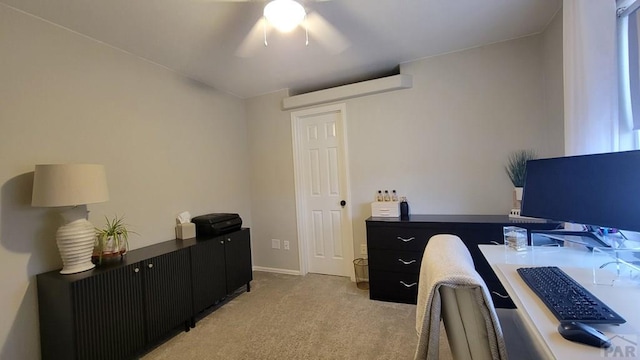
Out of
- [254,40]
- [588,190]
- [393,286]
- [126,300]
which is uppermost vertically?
[254,40]

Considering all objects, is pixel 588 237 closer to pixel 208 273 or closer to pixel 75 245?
pixel 208 273

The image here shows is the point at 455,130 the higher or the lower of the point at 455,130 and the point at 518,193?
the higher

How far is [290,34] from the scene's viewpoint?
220 cm

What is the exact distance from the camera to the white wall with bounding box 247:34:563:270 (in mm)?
2523

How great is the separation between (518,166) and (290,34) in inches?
94.4

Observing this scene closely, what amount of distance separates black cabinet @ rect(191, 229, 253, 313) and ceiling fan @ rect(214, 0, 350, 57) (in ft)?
6.11

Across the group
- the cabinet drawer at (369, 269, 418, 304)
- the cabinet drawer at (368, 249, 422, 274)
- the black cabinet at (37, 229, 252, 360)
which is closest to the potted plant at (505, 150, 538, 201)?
the cabinet drawer at (368, 249, 422, 274)

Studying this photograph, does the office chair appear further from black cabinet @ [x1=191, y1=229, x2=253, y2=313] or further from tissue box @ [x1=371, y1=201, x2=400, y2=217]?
black cabinet @ [x1=191, y1=229, x2=253, y2=313]

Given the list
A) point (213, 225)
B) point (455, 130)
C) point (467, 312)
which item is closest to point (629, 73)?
point (455, 130)

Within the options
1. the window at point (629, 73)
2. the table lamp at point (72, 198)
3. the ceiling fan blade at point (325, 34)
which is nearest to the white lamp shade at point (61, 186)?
the table lamp at point (72, 198)

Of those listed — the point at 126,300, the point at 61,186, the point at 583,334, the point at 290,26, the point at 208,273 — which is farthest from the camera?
the point at 208,273

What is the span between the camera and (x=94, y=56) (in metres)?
2.13

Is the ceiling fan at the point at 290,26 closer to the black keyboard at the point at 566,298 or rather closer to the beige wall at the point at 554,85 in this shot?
the beige wall at the point at 554,85

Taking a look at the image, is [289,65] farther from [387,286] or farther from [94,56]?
[387,286]
